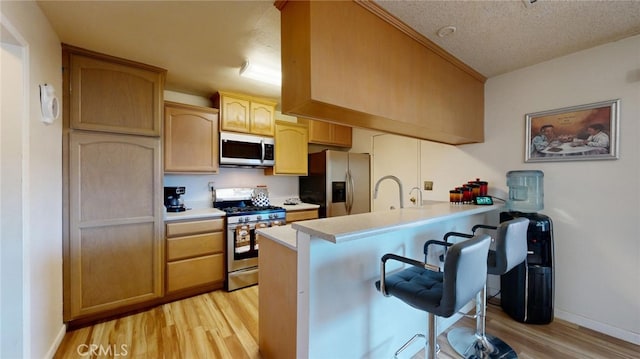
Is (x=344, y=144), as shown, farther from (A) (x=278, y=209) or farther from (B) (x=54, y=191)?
(B) (x=54, y=191)

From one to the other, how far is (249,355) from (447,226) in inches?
74.6

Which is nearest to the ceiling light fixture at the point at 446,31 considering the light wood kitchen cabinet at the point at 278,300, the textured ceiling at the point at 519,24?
the textured ceiling at the point at 519,24

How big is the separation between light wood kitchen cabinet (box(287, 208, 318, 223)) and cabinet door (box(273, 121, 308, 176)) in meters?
0.60

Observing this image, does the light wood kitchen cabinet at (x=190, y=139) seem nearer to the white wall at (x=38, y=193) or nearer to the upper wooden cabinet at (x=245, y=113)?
the upper wooden cabinet at (x=245, y=113)

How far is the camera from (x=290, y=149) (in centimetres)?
355

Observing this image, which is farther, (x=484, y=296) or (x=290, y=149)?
(x=290, y=149)

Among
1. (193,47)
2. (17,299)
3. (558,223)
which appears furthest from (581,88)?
(17,299)

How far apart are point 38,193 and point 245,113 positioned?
2.03 m

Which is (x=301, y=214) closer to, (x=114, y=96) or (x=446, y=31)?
(x=114, y=96)

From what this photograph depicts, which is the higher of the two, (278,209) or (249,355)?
(278,209)

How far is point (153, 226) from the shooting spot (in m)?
2.35

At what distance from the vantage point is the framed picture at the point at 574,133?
6.32 feet

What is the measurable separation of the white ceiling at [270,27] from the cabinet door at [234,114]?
698mm

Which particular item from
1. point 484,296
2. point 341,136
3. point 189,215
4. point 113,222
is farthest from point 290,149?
point 484,296
